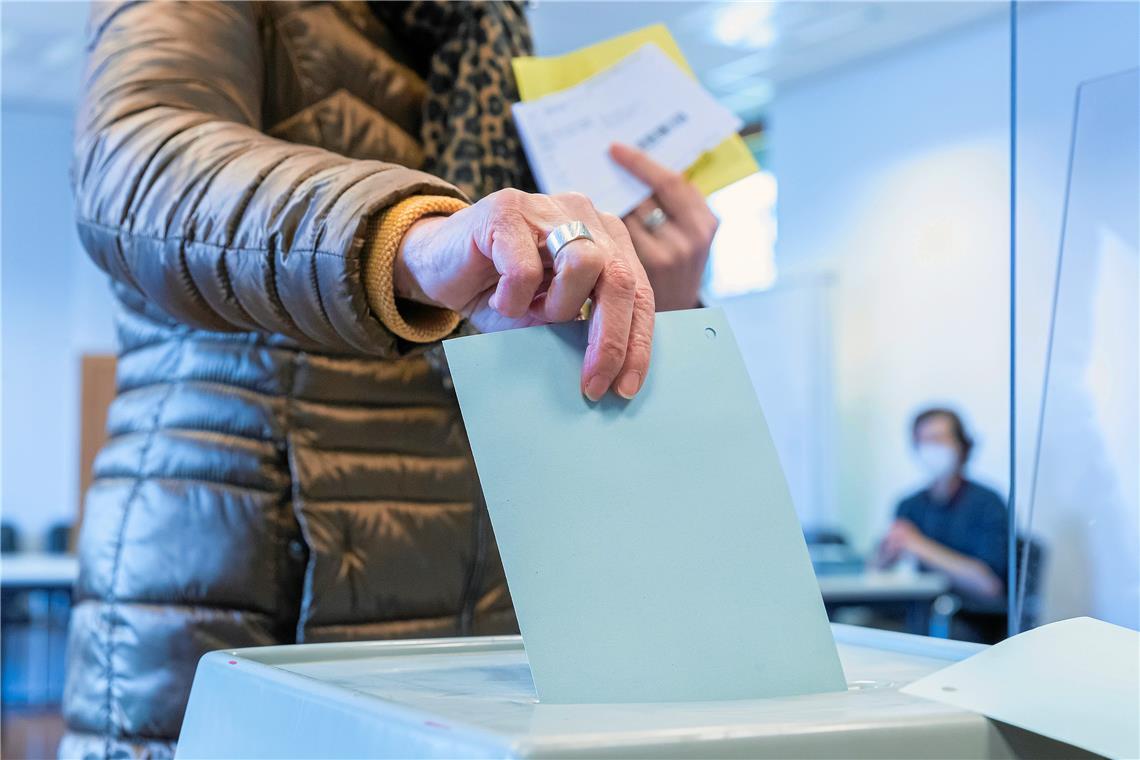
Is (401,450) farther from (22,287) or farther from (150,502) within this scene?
(22,287)

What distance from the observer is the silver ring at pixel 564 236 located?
0.56 meters

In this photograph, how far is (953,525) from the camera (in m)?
4.82

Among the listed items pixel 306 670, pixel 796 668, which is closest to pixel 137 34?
pixel 306 670

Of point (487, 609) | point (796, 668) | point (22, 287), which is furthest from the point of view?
point (22, 287)

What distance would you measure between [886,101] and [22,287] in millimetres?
4898

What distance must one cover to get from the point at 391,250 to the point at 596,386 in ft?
0.63

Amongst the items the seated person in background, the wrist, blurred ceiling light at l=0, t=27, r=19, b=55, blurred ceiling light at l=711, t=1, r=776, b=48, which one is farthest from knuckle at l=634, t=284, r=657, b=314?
blurred ceiling light at l=0, t=27, r=19, b=55

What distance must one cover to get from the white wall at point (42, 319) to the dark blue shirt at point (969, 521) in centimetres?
457

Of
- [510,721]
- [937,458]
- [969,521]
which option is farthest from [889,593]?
[510,721]

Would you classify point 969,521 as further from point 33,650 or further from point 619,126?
point 33,650

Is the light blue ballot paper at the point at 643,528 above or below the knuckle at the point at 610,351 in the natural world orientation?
below

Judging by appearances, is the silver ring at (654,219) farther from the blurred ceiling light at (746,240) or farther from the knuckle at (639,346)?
the blurred ceiling light at (746,240)

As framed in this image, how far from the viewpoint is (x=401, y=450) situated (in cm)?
94

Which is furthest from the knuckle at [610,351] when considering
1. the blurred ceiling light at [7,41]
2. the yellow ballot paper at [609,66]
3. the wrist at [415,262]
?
the blurred ceiling light at [7,41]
